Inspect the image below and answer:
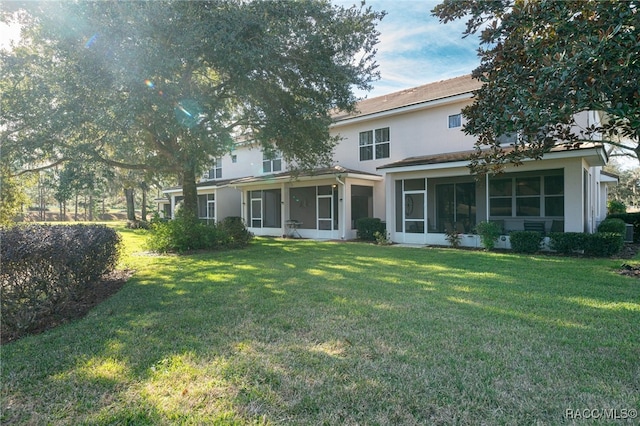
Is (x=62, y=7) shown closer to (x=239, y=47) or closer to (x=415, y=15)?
(x=239, y=47)

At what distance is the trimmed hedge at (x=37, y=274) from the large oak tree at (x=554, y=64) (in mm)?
6476

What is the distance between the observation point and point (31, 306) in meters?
4.82

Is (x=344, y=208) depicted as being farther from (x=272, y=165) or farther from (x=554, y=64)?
(x=554, y=64)

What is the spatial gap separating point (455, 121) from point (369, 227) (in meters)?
6.17

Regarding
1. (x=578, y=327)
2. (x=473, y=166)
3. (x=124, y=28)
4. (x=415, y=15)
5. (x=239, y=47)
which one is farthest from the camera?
(x=415, y=15)

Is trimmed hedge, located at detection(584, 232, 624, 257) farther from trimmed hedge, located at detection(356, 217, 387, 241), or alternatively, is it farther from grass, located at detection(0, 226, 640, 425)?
trimmed hedge, located at detection(356, 217, 387, 241)

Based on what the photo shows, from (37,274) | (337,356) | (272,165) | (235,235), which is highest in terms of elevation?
(272,165)

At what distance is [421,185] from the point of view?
15344 mm

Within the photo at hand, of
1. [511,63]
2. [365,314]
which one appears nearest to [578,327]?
[365,314]

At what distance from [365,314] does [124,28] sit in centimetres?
922

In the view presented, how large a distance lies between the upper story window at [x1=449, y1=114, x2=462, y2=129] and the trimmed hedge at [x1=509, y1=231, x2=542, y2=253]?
5.69 metres

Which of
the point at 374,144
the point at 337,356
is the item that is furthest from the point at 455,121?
the point at 337,356

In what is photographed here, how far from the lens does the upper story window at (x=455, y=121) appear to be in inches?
607

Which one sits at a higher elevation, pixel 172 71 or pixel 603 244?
pixel 172 71
